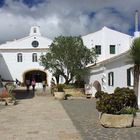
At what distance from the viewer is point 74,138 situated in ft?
40.3

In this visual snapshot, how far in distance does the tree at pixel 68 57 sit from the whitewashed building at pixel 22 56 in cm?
1736

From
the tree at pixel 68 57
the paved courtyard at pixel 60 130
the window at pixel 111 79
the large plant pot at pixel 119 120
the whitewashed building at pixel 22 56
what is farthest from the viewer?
the whitewashed building at pixel 22 56

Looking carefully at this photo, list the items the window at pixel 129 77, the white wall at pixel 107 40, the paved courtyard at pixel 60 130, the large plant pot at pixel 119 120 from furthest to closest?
the white wall at pixel 107 40 → the window at pixel 129 77 → the large plant pot at pixel 119 120 → the paved courtyard at pixel 60 130

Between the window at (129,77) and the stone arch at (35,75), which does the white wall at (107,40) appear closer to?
the stone arch at (35,75)

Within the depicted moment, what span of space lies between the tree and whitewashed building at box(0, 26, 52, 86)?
1736cm

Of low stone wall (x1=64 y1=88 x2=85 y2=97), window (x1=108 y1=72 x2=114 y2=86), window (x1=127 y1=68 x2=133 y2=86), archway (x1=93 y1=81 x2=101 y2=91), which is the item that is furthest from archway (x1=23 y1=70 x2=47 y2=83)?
window (x1=127 y1=68 x2=133 y2=86)

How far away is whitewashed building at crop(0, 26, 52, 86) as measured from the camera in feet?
200

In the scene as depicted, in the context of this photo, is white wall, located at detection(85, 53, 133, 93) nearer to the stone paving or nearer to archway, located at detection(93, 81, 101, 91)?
archway, located at detection(93, 81, 101, 91)

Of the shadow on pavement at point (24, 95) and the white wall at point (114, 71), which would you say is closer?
the white wall at point (114, 71)

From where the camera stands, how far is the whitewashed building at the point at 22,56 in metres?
60.9

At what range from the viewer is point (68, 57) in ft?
139

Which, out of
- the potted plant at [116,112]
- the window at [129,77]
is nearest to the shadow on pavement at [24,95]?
the window at [129,77]

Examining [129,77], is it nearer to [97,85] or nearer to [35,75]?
[97,85]

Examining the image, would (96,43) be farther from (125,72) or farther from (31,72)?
(125,72)
